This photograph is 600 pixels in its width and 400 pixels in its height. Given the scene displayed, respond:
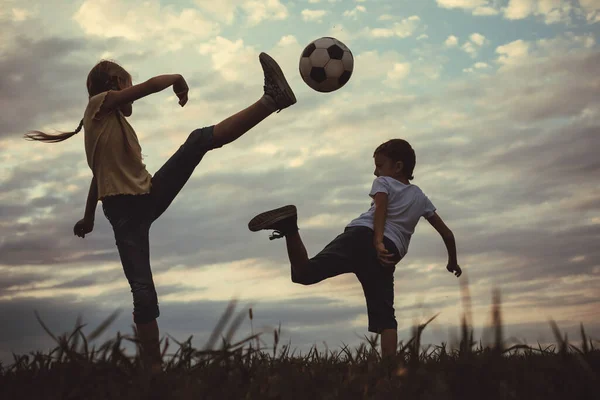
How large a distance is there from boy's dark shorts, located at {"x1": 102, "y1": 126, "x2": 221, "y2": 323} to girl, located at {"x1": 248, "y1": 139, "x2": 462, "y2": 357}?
0.83 meters

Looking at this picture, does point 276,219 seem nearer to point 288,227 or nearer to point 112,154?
point 288,227

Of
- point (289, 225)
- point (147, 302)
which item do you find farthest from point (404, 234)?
point (147, 302)

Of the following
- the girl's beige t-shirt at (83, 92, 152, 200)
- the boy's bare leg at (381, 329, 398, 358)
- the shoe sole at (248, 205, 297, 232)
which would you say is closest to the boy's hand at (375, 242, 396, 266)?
the boy's bare leg at (381, 329, 398, 358)

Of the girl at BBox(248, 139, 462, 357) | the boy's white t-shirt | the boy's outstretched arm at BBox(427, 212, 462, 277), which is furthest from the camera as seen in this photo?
the boy's outstretched arm at BBox(427, 212, 462, 277)

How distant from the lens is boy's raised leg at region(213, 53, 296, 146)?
228 inches

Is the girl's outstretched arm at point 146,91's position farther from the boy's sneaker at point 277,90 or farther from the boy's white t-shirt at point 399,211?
the boy's white t-shirt at point 399,211

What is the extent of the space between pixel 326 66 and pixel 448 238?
2.29 m

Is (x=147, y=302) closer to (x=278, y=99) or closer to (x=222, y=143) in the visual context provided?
(x=222, y=143)

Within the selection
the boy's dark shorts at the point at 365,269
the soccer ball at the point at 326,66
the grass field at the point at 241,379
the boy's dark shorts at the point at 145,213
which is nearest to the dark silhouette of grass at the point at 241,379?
the grass field at the point at 241,379

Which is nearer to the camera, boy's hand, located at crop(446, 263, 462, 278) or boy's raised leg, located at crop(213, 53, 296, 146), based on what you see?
boy's raised leg, located at crop(213, 53, 296, 146)

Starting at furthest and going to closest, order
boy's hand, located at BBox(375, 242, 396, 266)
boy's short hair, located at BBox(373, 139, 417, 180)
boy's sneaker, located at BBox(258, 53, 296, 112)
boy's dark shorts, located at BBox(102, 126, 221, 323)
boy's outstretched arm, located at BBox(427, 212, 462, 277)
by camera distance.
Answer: boy's outstretched arm, located at BBox(427, 212, 462, 277) < boy's short hair, located at BBox(373, 139, 417, 180) < boy's hand, located at BBox(375, 242, 396, 266) < boy's sneaker, located at BBox(258, 53, 296, 112) < boy's dark shorts, located at BBox(102, 126, 221, 323)

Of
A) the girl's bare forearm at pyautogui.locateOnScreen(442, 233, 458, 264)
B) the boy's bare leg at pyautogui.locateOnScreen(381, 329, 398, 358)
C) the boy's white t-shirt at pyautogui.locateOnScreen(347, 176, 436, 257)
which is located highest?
the boy's white t-shirt at pyautogui.locateOnScreen(347, 176, 436, 257)

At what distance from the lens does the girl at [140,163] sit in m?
5.74

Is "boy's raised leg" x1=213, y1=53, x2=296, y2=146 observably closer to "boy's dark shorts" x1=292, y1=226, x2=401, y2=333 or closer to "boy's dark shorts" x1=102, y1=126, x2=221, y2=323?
"boy's dark shorts" x1=102, y1=126, x2=221, y2=323
